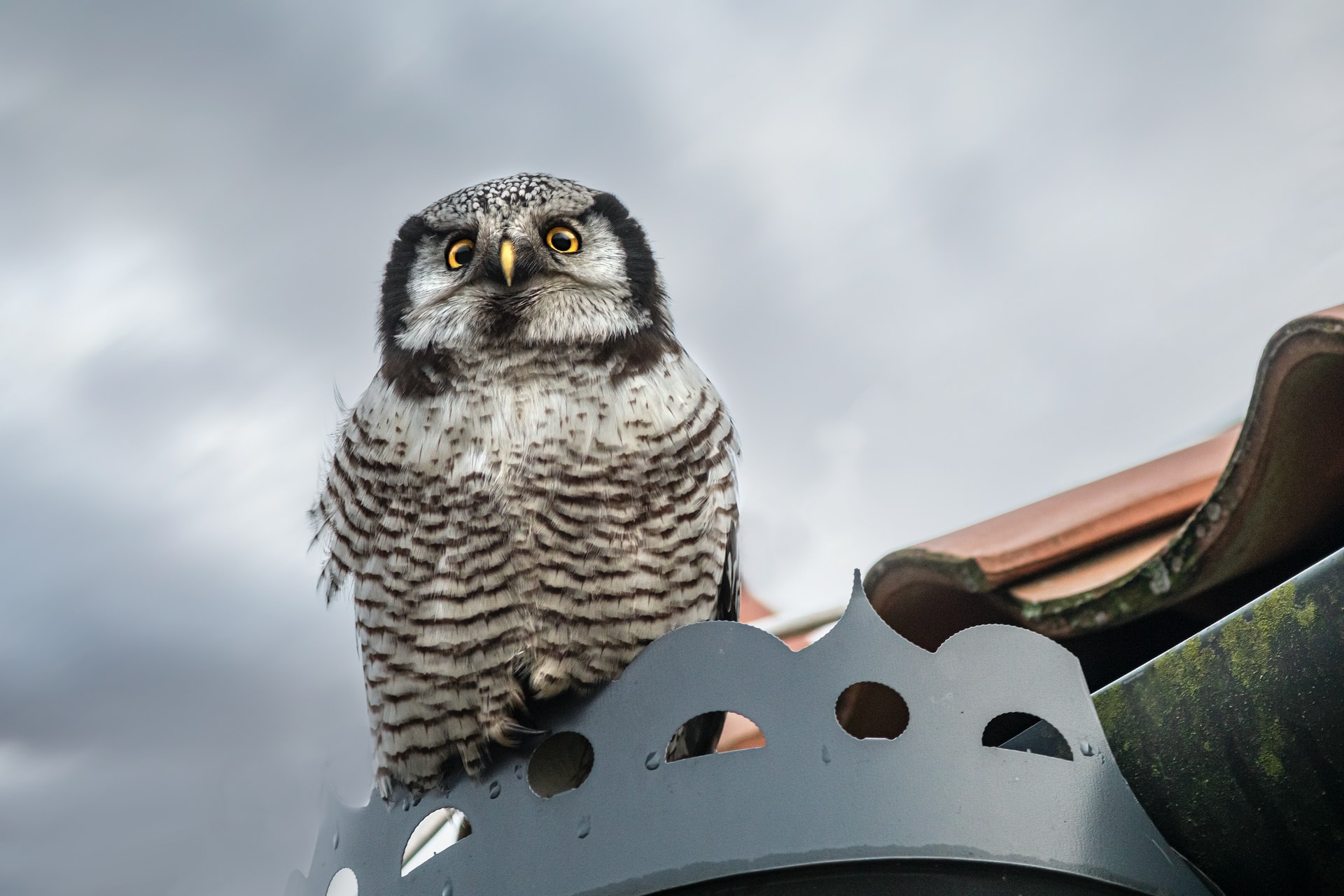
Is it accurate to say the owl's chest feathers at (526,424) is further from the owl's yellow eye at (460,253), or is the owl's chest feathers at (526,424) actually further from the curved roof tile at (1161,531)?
the curved roof tile at (1161,531)

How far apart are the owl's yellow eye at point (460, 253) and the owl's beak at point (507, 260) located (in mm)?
182

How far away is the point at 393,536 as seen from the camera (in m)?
2.39

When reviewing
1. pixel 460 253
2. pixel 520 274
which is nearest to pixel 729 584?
pixel 520 274

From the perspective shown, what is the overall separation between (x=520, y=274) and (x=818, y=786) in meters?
1.57

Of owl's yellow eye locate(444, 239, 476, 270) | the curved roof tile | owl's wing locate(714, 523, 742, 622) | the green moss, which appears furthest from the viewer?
owl's yellow eye locate(444, 239, 476, 270)

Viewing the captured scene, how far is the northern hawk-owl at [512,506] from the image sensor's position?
7.52 feet

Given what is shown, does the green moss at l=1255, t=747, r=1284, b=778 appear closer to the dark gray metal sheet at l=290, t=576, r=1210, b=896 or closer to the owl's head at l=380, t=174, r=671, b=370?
the dark gray metal sheet at l=290, t=576, r=1210, b=896

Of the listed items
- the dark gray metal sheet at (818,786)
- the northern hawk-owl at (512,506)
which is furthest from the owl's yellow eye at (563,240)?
the dark gray metal sheet at (818,786)

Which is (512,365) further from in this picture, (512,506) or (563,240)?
(563,240)

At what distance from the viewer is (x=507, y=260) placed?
8.67 feet

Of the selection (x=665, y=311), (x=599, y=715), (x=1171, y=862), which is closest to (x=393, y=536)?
(x=599, y=715)

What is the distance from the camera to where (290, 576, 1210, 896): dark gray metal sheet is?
4.91 ft

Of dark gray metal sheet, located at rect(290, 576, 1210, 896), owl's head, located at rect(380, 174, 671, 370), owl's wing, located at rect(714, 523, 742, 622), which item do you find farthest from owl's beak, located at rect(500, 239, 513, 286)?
dark gray metal sheet, located at rect(290, 576, 1210, 896)

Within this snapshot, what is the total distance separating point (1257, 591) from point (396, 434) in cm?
191
